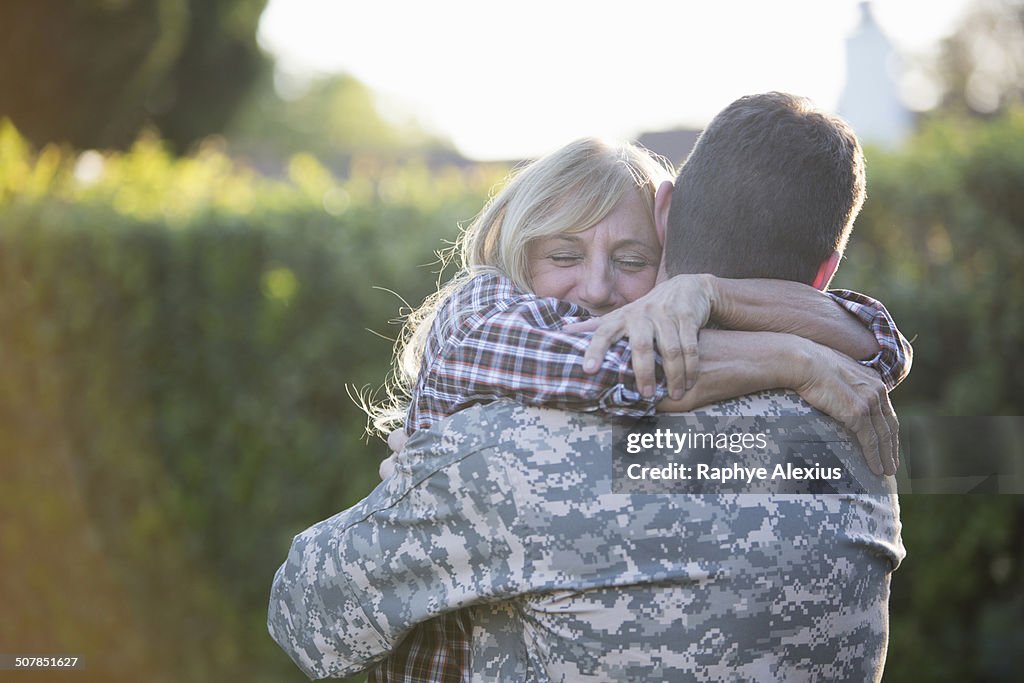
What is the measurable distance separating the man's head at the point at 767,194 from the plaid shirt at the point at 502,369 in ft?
0.58

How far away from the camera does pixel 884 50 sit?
1200 inches

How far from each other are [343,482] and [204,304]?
1.28 metres

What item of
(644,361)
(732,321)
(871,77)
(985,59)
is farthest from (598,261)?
(871,77)

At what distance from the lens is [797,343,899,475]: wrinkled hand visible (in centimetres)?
190

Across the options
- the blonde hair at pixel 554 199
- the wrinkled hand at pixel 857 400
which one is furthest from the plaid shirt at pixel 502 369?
the blonde hair at pixel 554 199

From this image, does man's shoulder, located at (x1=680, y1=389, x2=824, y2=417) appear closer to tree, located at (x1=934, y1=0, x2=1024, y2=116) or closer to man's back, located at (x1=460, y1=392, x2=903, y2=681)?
man's back, located at (x1=460, y1=392, x2=903, y2=681)

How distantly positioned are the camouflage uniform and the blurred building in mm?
30528

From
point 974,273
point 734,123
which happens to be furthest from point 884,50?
point 734,123

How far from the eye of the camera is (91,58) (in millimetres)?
17000

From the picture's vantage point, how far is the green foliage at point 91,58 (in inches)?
658

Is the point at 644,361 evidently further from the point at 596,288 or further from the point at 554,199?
the point at 554,199

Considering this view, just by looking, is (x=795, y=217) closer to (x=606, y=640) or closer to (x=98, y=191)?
(x=606, y=640)

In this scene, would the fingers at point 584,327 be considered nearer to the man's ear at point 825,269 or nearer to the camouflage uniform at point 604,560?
the camouflage uniform at point 604,560

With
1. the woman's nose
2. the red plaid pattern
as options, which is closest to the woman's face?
the woman's nose
